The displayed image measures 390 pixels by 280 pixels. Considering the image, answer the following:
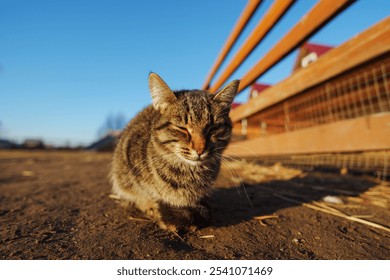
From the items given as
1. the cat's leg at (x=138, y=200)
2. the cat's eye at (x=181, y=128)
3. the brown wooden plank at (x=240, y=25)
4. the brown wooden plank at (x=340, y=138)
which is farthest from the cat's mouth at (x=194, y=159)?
the brown wooden plank at (x=240, y=25)

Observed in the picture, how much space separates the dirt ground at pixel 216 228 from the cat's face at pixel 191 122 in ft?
1.66

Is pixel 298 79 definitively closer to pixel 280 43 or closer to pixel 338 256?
pixel 280 43

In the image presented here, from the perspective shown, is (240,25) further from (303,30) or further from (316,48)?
(316,48)

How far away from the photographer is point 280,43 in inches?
102

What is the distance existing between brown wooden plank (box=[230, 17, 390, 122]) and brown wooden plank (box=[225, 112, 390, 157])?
0.51 metres

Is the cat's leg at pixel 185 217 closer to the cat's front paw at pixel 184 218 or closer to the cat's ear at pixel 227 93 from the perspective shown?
the cat's front paw at pixel 184 218

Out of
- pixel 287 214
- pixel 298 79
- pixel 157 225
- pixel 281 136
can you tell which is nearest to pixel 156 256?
pixel 157 225

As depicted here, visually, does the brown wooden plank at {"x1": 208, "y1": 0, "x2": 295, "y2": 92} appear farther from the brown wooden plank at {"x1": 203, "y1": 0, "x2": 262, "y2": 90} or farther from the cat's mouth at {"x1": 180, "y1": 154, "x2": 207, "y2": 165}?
the cat's mouth at {"x1": 180, "y1": 154, "x2": 207, "y2": 165}

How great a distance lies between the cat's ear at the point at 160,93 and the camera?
1.77m

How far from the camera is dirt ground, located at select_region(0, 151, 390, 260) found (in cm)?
109

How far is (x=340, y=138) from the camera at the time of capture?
235 cm

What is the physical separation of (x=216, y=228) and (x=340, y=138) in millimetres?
1756

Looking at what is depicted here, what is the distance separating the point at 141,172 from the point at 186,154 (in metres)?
0.47
